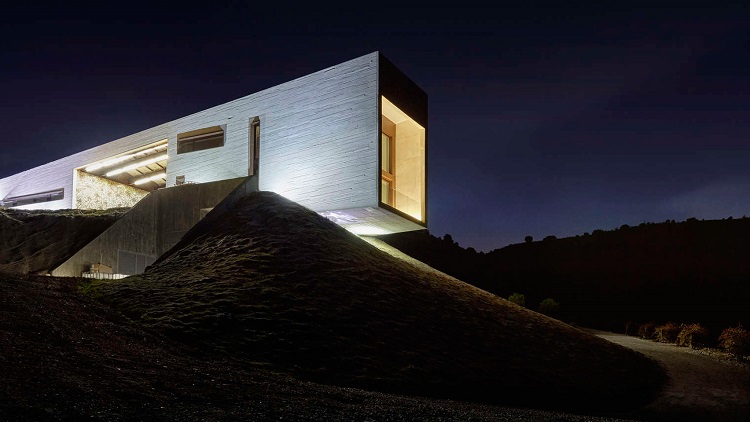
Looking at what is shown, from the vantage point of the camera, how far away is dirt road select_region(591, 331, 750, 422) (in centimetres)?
898

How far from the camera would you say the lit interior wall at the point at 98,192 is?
23.2 m

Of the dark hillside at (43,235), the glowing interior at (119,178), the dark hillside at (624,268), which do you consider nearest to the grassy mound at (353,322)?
the dark hillside at (43,235)

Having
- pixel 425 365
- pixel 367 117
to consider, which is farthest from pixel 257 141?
pixel 425 365

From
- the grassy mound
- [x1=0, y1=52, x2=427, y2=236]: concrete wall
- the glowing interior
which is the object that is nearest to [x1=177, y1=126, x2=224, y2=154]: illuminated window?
[x1=0, y1=52, x2=427, y2=236]: concrete wall

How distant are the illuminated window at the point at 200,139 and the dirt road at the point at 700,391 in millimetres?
14050

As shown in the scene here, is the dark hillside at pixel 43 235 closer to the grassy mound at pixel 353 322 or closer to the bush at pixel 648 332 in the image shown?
the grassy mound at pixel 353 322

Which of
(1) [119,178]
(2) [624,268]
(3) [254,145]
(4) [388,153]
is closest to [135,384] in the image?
(3) [254,145]

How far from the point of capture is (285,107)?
56.2 feet

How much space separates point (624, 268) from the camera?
41500 millimetres

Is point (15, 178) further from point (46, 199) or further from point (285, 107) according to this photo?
point (285, 107)

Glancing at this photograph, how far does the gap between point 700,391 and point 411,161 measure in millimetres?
10387

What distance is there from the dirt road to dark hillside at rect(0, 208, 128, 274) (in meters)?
14.1

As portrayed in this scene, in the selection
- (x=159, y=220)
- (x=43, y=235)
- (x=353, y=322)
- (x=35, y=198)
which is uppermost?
(x=35, y=198)

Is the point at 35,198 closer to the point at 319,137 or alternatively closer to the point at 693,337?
the point at 319,137
